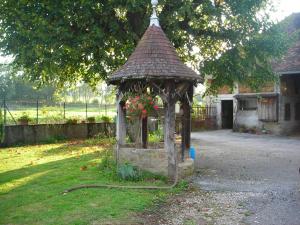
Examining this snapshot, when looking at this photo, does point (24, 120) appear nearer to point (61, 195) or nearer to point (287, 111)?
point (61, 195)

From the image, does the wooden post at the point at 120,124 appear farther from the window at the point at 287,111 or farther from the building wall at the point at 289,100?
the window at the point at 287,111

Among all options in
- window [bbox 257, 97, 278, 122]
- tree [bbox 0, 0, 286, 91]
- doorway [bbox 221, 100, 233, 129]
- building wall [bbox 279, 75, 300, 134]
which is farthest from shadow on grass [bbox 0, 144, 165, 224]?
doorway [bbox 221, 100, 233, 129]

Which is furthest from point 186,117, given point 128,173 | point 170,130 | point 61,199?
point 61,199

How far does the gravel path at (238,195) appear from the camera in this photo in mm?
6914

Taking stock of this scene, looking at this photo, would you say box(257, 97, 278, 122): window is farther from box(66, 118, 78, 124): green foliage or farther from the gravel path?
box(66, 118, 78, 124): green foliage

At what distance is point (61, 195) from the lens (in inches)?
325

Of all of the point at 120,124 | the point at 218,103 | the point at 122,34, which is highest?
the point at 122,34

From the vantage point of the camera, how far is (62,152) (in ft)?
52.8

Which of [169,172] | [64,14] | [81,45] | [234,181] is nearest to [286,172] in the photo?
[234,181]

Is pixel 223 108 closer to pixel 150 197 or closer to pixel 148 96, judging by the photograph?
pixel 148 96

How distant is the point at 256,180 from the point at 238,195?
1.99 m

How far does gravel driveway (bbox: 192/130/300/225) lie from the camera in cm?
726

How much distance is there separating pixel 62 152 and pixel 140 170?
276 inches

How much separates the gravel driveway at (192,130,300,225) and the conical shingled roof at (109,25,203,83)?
3.23m
